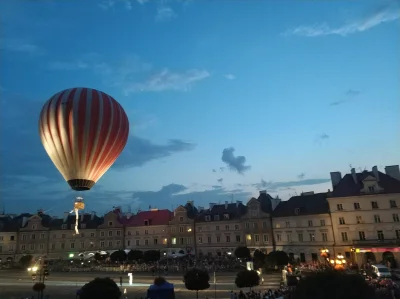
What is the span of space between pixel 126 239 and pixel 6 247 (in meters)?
29.5

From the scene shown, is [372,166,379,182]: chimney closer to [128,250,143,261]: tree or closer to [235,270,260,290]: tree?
[235,270,260,290]: tree

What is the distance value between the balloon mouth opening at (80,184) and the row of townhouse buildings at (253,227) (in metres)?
34.8

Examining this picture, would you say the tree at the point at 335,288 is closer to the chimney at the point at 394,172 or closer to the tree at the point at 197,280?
the tree at the point at 197,280

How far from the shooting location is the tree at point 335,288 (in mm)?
13406

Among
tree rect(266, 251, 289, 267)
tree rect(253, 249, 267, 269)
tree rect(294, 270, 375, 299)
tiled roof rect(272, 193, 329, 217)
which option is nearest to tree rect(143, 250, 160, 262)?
tree rect(253, 249, 267, 269)

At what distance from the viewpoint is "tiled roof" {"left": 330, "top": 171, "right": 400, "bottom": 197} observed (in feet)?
171

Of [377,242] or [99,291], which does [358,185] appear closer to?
[377,242]

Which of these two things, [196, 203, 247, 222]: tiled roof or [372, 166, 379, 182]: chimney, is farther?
[196, 203, 247, 222]: tiled roof

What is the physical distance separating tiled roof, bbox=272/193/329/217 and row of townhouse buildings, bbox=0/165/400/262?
0.57 feet

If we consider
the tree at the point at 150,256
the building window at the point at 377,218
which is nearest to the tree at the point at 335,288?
the building window at the point at 377,218

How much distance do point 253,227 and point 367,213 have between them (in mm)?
20939

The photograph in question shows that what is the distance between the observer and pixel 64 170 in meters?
30.1

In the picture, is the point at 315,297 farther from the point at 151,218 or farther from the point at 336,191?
the point at 151,218

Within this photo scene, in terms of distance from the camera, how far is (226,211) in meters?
70.4
